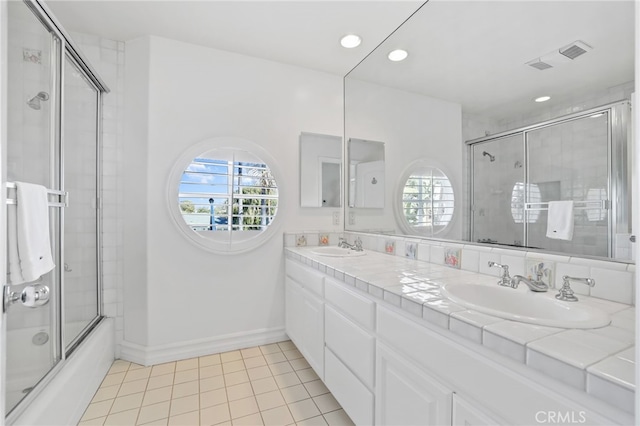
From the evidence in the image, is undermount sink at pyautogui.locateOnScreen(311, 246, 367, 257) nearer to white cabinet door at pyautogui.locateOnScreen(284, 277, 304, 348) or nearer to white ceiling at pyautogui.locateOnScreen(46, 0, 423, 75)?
white cabinet door at pyautogui.locateOnScreen(284, 277, 304, 348)

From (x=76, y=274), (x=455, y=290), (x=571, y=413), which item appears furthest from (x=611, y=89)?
(x=76, y=274)

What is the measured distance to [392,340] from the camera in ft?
3.66

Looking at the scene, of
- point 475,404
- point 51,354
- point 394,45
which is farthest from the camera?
point 394,45

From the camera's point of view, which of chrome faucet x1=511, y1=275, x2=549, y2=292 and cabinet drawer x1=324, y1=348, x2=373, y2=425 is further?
cabinet drawer x1=324, y1=348, x2=373, y2=425

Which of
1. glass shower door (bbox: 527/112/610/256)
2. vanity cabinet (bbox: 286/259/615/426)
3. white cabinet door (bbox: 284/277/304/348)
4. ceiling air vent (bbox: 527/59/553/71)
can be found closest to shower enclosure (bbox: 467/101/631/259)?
glass shower door (bbox: 527/112/610/256)

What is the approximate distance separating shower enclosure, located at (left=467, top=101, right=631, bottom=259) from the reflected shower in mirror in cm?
134

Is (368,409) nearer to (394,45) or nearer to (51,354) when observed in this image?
(51,354)

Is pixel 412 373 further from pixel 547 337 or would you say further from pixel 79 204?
pixel 79 204

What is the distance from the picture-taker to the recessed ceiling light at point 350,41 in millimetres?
2080

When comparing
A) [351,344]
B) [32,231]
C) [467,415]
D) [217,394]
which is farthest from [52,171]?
[467,415]

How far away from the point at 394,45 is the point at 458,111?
32.9 inches

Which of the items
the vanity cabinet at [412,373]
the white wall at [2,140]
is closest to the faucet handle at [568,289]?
the vanity cabinet at [412,373]

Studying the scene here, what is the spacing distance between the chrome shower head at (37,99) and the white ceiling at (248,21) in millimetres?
630

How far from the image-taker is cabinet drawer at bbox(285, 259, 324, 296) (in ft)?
5.80
